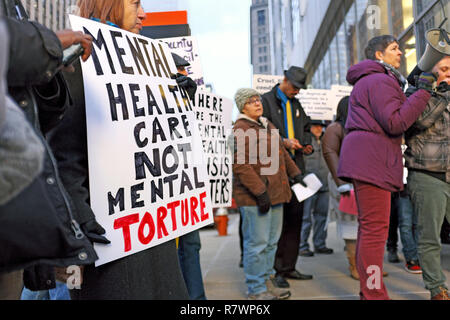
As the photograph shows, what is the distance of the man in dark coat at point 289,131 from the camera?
4.98 meters

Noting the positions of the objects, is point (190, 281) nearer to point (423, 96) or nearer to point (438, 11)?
point (423, 96)

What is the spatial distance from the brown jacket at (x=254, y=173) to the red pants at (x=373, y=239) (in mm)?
1044

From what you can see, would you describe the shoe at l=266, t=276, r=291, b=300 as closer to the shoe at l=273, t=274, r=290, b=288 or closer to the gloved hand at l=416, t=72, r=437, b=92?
the shoe at l=273, t=274, r=290, b=288

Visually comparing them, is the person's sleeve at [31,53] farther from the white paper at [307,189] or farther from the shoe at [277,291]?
the white paper at [307,189]

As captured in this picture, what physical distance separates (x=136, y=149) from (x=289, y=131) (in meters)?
3.41

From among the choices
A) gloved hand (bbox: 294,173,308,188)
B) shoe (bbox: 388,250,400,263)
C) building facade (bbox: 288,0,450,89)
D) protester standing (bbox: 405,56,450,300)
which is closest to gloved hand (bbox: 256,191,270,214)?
gloved hand (bbox: 294,173,308,188)

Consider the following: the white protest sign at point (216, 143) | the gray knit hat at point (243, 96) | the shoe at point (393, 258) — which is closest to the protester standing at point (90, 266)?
the white protest sign at point (216, 143)

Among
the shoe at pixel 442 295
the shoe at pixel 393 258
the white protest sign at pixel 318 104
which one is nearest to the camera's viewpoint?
the shoe at pixel 442 295

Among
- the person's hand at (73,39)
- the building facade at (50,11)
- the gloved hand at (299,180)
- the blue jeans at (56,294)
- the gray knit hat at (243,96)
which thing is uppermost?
the building facade at (50,11)

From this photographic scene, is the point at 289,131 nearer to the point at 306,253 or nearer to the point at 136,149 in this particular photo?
the point at 306,253

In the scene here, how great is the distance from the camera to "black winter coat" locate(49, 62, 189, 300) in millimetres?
1642

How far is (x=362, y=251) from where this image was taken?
3.16m

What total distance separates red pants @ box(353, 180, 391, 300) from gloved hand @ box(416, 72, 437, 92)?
2.30 feet

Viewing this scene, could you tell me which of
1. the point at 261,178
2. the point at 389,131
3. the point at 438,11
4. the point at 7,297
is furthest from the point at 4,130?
the point at 438,11
